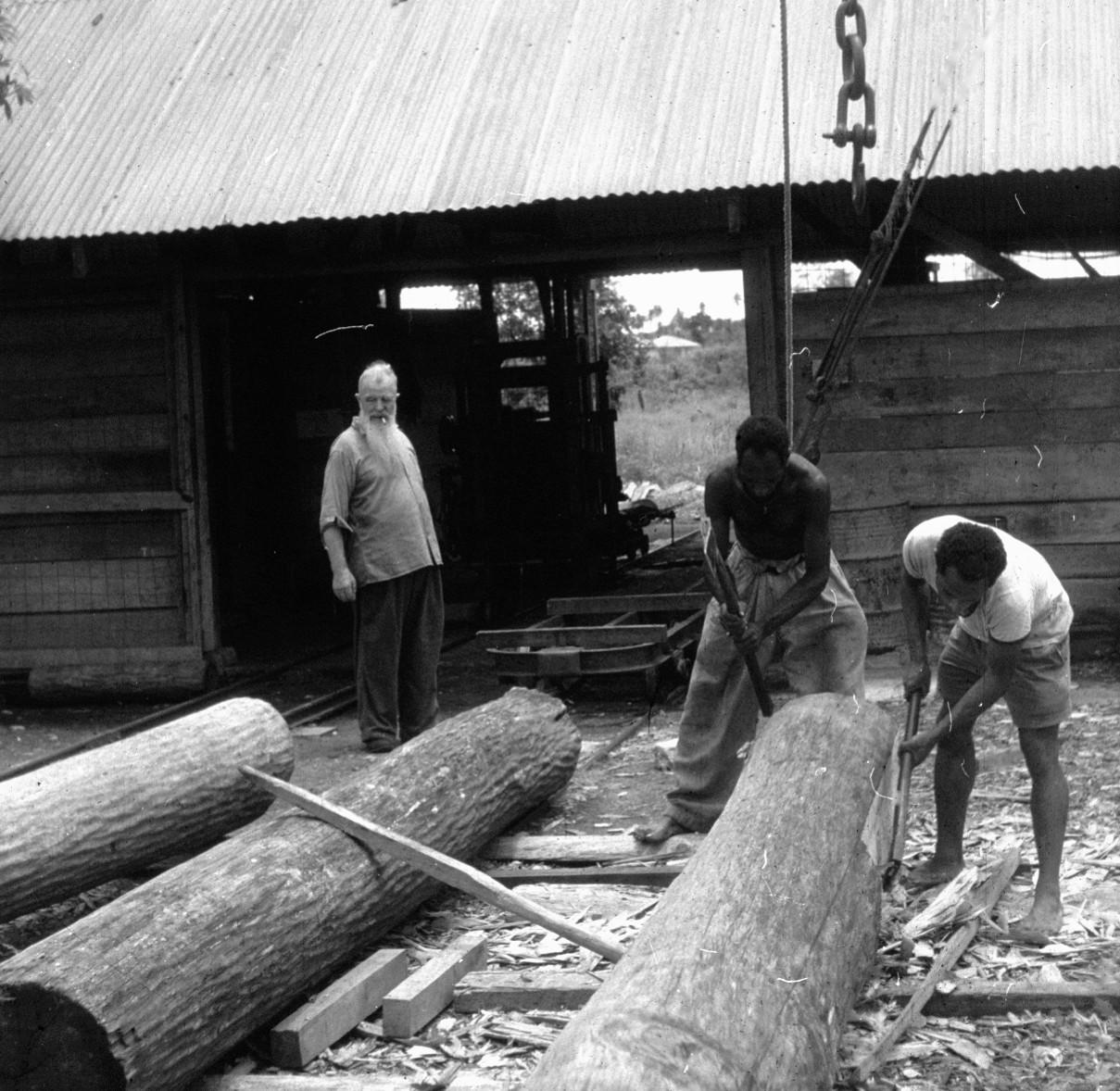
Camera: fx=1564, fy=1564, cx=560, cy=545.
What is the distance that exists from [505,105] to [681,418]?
80.4 ft

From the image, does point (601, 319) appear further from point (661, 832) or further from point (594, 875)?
point (594, 875)

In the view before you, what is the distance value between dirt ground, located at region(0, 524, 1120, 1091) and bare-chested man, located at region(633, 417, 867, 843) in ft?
2.02

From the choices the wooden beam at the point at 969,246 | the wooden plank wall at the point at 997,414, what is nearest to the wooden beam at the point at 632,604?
the wooden plank wall at the point at 997,414

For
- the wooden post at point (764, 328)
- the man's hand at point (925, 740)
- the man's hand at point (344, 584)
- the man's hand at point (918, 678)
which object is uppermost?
the wooden post at point (764, 328)

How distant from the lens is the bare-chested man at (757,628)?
235 inches

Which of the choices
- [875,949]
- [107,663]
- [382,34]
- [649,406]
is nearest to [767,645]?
[875,949]

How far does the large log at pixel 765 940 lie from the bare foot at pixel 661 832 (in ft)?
2.34

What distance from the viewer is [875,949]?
16.3ft

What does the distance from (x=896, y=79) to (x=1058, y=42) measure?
1015mm

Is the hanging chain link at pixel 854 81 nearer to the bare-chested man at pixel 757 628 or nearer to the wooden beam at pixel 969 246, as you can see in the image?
the bare-chested man at pixel 757 628

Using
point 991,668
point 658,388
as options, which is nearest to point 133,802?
point 991,668

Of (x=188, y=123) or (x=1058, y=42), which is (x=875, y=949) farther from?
(x=188, y=123)

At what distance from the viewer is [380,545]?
8.21 meters

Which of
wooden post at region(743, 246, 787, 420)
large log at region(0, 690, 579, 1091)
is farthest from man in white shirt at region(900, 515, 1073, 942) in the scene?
wooden post at region(743, 246, 787, 420)
